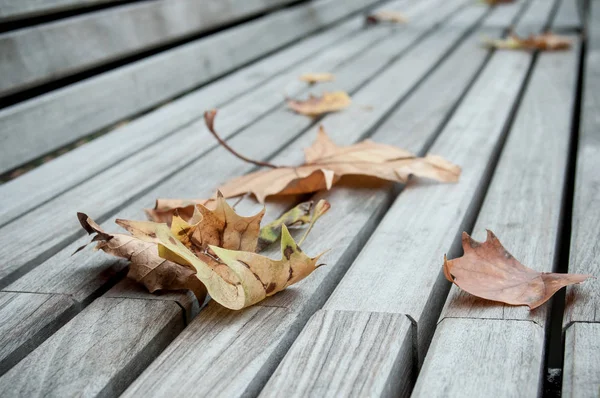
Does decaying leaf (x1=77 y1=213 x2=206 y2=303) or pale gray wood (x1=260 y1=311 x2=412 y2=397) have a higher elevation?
decaying leaf (x1=77 y1=213 x2=206 y2=303)

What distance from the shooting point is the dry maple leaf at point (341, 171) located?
4.24ft

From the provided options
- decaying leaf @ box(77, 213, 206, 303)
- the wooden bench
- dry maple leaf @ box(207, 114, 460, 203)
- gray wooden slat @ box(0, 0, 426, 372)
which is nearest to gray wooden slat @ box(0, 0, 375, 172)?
the wooden bench

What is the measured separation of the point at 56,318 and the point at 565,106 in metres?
1.38

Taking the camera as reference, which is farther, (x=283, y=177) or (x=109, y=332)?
(x=283, y=177)

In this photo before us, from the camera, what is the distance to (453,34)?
3107mm

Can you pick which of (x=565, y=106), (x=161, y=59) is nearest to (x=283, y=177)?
(x=565, y=106)

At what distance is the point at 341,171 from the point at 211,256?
1.51ft

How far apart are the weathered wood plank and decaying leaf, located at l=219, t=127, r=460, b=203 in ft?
1.30

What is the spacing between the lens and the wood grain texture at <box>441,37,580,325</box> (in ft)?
3.00

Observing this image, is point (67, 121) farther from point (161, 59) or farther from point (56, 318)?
point (56, 318)

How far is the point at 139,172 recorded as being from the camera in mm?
1517

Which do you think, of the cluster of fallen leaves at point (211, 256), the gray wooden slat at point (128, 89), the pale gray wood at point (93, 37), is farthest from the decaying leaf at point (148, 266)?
the pale gray wood at point (93, 37)

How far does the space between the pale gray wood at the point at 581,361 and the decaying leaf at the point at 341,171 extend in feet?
1.68

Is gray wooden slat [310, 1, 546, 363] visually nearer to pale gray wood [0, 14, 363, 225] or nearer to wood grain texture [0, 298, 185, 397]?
wood grain texture [0, 298, 185, 397]
